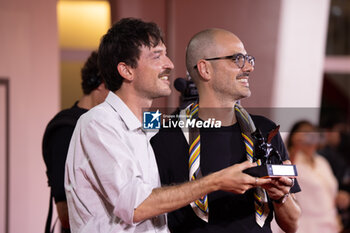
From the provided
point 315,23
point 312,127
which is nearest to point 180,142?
point 312,127

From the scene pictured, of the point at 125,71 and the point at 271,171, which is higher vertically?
the point at 125,71

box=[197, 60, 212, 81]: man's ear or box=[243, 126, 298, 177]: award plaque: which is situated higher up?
box=[197, 60, 212, 81]: man's ear

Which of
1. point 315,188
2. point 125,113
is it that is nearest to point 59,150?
point 125,113

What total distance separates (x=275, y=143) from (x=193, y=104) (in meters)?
0.35

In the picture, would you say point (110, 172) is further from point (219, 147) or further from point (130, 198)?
point (219, 147)

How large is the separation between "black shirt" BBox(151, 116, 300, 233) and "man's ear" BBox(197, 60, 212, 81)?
0.20 m

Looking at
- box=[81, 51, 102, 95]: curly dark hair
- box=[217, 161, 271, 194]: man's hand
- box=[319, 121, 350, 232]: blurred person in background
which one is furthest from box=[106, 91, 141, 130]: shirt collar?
box=[319, 121, 350, 232]: blurred person in background

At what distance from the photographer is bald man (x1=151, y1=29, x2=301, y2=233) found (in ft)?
5.77

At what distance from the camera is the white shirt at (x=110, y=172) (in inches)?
63.0

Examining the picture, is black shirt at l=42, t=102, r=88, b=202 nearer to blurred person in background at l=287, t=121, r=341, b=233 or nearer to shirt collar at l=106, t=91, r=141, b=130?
shirt collar at l=106, t=91, r=141, b=130

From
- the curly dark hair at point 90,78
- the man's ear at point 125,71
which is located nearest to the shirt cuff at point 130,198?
the man's ear at point 125,71

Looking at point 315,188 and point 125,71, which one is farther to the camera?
point 315,188

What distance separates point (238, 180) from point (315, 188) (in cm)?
179

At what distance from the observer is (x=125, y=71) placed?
1858 mm
